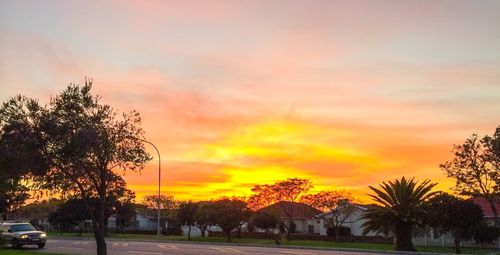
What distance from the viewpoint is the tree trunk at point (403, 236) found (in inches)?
1698

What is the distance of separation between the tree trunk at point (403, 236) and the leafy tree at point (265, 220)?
3210 cm

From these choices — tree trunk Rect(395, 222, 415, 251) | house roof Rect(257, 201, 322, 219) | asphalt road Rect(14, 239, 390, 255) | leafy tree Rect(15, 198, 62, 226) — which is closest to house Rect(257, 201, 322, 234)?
house roof Rect(257, 201, 322, 219)

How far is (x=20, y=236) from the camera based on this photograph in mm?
39719

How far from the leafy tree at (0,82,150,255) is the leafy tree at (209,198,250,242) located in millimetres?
38579

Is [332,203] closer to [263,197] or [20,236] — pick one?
[263,197]

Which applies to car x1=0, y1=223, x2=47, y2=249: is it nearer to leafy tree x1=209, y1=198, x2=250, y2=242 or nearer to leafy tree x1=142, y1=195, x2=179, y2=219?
leafy tree x1=209, y1=198, x2=250, y2=242

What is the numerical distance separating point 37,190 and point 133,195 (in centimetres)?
402

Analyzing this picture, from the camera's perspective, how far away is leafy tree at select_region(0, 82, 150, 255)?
68.0 ft

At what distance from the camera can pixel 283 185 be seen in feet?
225

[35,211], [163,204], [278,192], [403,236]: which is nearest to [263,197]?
[278,192]

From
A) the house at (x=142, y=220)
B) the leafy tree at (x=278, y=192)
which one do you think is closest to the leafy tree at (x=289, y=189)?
the leafy tree at (x=278, y=192)

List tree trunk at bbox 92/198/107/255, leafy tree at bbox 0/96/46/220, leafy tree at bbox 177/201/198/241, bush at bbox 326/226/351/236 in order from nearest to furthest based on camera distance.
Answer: leafy tree at bbox 0/96/46/220
tree trunk at bbox 92/198/107/255
bush at bbox 326/226/351/236
leafy tree at bbox 177/201/198/241

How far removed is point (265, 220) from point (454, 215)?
3752cm

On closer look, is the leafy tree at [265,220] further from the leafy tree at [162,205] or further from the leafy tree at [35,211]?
the leafy tree at [35,211]
